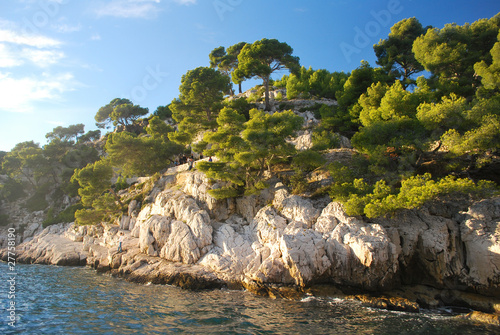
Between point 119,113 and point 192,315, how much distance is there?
68254 mm

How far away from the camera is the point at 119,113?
7100 centimetres

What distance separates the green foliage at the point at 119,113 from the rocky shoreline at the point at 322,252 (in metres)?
55.1

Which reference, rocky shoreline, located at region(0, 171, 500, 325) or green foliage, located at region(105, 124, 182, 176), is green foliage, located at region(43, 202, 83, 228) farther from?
rocky shoreline, located at region(0, 171, 500, 325)

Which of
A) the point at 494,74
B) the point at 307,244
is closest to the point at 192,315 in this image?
the point at 307,244

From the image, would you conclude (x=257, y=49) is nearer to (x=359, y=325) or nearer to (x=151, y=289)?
(x=151, y=289)

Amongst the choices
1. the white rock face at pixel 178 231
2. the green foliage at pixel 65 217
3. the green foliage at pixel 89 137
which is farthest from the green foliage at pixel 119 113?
the white rock face at pixel 178 231

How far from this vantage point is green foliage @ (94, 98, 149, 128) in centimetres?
7144

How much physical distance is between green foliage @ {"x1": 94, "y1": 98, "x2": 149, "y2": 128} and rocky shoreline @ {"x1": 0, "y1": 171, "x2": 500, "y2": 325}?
2171 inches

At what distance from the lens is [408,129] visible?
22188mm

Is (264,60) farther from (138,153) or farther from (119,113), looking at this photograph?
(119,113)

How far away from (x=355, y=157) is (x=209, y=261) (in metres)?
14.7

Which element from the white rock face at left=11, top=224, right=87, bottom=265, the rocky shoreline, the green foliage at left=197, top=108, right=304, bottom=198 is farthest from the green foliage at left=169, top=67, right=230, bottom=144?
the white rock face at left=11, top=224, right=87, bottom=265

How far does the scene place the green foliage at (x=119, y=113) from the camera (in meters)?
71.4

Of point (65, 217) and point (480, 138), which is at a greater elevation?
point (480, 138)
